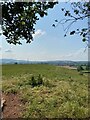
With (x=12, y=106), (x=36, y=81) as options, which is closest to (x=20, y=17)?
(x=12, y=106)

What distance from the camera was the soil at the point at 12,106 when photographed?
11680 millimetres

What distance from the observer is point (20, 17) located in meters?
6.45

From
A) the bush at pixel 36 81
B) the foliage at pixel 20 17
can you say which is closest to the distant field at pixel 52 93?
the bush at pixel 36 81

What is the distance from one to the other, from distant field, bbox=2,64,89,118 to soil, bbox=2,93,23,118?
0.20m

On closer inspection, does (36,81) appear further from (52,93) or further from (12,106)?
(12,106)

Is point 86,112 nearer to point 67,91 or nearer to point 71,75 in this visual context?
point 67,91

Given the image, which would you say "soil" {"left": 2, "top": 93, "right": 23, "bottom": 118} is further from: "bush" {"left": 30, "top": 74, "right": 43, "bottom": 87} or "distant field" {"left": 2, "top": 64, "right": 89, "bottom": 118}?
"bush" {"left": 30, "top": 74, "right": 43, "bottom": 87}

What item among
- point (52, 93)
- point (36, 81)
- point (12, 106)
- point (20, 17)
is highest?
point (20, 17)

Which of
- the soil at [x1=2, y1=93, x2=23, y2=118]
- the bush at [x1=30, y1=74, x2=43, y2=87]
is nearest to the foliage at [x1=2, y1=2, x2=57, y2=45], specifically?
the soil at [x1=2, y1=93, x2=23, y2=118]

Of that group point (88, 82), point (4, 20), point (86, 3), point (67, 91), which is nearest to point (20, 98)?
point (67, 91)

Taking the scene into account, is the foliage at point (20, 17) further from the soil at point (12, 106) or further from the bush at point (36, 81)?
the bush at point (36, 81)

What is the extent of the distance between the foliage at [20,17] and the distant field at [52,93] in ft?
17.8

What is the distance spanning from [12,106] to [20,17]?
655 centimetres

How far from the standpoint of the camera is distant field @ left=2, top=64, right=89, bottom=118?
468 inches
